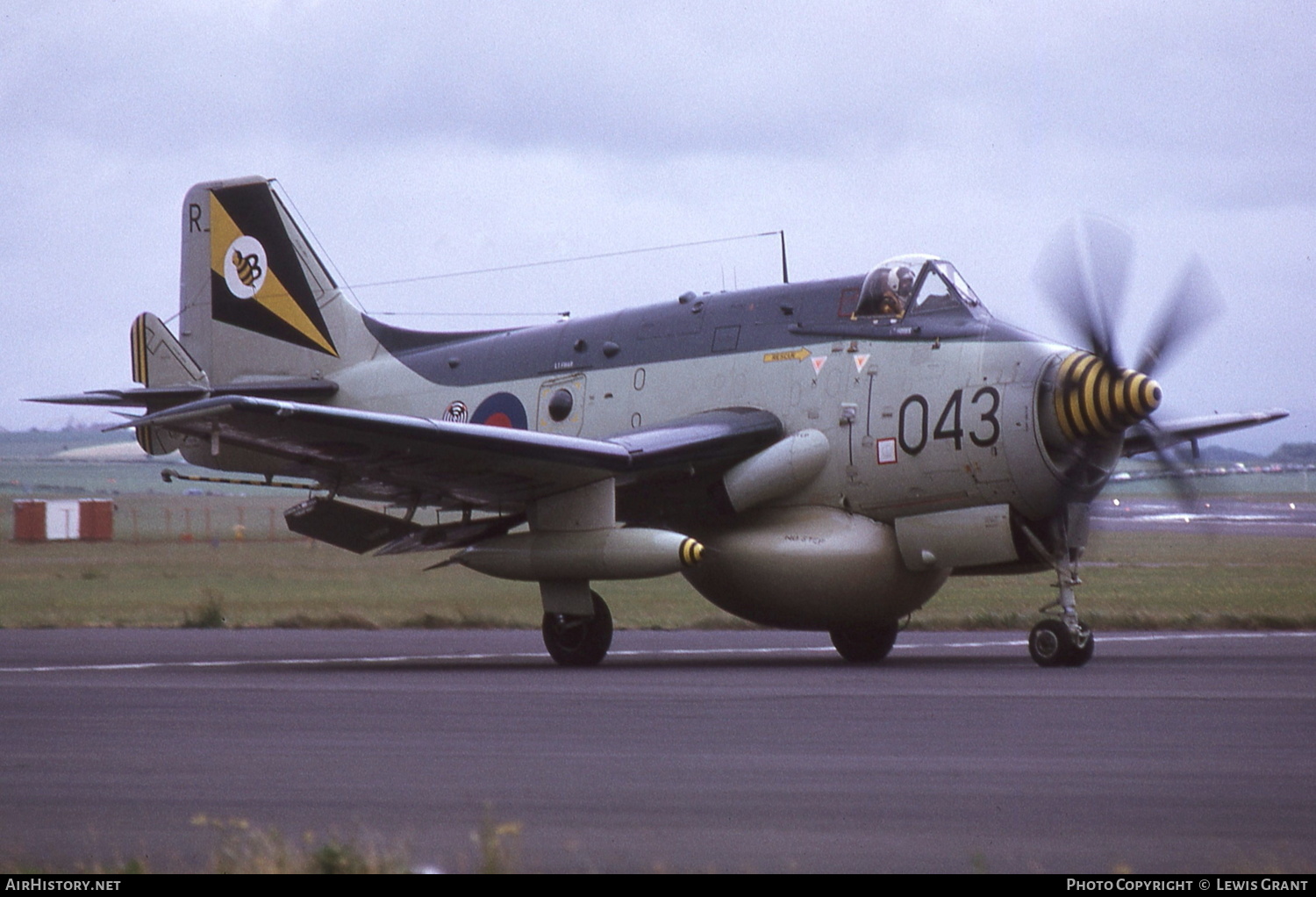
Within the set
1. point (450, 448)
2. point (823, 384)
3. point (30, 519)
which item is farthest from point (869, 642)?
point (30, 519)

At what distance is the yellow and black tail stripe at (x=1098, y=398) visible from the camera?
1705 cm

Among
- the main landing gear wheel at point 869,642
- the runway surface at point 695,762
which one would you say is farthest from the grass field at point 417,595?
the runway surface at point 695,762

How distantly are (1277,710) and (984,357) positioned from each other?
6.29 metres

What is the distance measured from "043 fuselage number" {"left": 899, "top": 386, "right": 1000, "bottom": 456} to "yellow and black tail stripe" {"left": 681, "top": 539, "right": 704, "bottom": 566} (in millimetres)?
2702

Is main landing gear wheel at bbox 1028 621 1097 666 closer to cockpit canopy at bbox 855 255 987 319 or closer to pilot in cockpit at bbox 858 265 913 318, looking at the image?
cockpit canopy at bbox 855 255 987 319

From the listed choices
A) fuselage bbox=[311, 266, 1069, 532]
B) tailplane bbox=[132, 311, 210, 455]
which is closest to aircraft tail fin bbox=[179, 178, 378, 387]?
tailplane bbox=[132, 311, 210, 455]

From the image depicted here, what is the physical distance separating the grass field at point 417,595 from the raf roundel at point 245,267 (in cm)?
584

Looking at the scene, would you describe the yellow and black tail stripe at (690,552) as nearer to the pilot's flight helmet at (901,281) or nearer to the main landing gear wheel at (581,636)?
the main landing gear wheel at (581,636)

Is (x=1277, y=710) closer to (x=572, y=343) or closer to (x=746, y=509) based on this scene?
(x=746, y=509)

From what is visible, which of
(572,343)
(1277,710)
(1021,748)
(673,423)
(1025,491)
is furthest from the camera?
(572,343)

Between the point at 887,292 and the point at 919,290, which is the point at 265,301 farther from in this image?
the point at 919,290

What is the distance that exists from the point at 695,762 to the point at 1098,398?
8.53 metres

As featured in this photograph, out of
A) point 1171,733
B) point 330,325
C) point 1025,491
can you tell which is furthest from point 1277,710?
point 330,325

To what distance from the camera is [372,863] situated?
6.42m
